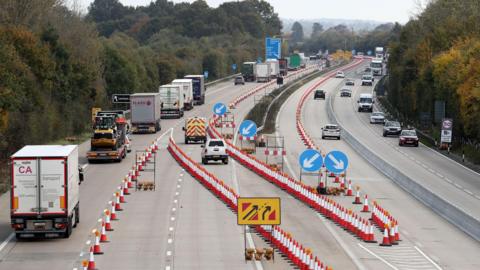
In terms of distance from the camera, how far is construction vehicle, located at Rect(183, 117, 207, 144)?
7244 centimetres

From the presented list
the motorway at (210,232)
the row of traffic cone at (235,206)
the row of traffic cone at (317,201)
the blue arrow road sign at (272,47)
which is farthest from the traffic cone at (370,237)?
the blue arrow road sign at (272,47)

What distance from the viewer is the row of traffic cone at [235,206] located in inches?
1089

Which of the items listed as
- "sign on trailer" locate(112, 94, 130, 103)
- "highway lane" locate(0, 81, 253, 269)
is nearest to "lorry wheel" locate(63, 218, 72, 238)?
"highway lane" locate(0, 81, 253, 269)

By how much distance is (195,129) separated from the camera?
73.1 metres

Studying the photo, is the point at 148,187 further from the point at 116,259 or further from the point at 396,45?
the point at 396,45

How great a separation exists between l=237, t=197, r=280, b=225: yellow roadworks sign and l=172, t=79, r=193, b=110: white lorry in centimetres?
7130

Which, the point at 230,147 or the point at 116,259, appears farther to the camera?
the point at 230,147

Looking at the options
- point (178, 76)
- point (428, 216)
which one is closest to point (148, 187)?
point (428, 216)

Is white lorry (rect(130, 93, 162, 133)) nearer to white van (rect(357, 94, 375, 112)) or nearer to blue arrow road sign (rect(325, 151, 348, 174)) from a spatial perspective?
white van (rect(357, 94, 375, 112))

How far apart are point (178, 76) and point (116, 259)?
121521 millimetres

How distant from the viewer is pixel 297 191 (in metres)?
45.6

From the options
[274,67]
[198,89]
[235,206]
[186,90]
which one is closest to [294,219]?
[235,206]

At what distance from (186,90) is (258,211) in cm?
7630

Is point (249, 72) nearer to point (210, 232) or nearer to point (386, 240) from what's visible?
point (210, 232)
